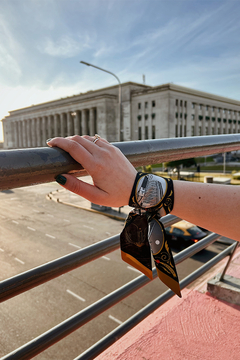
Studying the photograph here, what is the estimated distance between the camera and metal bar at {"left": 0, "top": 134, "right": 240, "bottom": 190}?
2.01ft

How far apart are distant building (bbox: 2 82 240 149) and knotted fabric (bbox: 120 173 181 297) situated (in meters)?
47.2

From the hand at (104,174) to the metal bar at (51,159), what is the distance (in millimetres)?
37

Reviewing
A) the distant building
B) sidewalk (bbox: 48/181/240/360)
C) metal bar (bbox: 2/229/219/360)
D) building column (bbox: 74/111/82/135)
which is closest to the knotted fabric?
metal bar (bbox: 2/229/219/360)

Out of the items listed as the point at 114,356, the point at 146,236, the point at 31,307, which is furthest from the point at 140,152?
the point at 31,307

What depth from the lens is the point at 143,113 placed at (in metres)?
53.3

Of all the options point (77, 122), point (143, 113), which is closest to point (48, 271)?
point (143, 113)

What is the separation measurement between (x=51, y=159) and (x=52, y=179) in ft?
0.18

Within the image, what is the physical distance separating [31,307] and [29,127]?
76462mm

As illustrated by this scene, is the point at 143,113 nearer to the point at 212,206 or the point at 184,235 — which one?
the point at 184,235

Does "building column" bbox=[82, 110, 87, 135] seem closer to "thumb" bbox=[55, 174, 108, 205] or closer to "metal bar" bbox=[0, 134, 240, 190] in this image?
"metal bar" bbox=[0, 134, 240, 190]

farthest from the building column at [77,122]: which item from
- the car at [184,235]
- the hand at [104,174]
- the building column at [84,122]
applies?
the hand at [104,174]

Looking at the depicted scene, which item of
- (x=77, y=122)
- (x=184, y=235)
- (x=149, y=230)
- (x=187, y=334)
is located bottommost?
(x=184, y=235)

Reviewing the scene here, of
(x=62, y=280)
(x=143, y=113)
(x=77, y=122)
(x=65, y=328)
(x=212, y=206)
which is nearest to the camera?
(x=212, y=206)

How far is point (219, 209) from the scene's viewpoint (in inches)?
32.4
